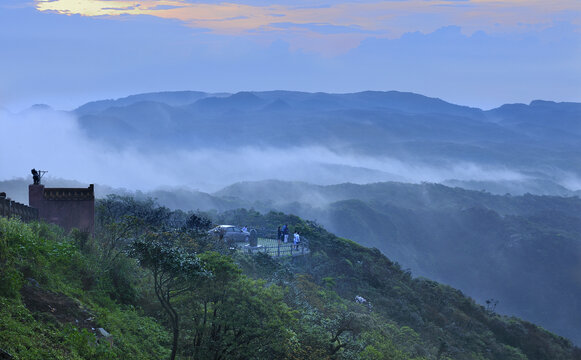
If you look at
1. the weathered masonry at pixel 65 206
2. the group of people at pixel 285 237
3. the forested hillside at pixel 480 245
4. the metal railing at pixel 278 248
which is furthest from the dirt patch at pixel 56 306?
the forested hillside at pixel 480 245

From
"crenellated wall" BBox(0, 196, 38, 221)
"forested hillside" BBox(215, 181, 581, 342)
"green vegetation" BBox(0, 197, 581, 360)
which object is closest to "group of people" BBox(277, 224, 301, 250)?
"green vegetation" BBox(0, 197, 581, 360)

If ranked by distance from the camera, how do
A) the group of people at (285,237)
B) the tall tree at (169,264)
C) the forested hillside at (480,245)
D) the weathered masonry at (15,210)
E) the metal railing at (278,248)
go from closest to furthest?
1. the tall tree at (169,264)
2. the weathered masonry at (15,210)
3. the metal railing at (278,248)
4. the group of people at (285,237)
5. the forested hillside at (480,245)

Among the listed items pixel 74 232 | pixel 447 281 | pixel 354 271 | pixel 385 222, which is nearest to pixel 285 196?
pixel 385 222

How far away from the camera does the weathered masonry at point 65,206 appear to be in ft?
87.5

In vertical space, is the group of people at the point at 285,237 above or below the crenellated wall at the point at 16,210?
below

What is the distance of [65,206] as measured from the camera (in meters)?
27.2

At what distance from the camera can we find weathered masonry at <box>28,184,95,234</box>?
26.7 m

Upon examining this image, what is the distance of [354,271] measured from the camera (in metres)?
46.7

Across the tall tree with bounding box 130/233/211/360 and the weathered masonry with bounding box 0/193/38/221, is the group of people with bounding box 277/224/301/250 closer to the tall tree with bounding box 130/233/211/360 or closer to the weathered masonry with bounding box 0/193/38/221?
the weathered masonry with bounding box 0/193/38/221

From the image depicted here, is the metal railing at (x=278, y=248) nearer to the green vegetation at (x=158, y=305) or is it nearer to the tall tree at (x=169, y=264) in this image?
the green vegetation at (x=158, y=305)

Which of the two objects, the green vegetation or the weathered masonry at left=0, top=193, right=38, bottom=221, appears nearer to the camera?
the green vegetation

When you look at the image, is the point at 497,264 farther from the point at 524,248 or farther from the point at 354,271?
the point at 354,271

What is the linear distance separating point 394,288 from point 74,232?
28748 mm

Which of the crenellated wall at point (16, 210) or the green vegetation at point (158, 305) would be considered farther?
the crenellated wall at point (16, 210)
